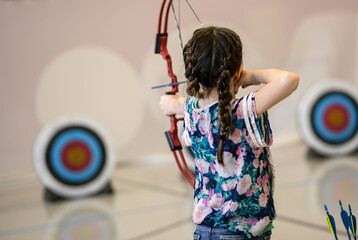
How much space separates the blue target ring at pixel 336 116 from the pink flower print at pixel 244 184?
1.88 m

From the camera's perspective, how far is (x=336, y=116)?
260 centimetres

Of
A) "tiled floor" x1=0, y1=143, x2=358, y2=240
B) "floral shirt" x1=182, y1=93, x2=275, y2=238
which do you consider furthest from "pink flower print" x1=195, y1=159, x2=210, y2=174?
"tiled floor" x1=0, y1=143, x2=358, y2=240

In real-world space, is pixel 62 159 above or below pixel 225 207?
below

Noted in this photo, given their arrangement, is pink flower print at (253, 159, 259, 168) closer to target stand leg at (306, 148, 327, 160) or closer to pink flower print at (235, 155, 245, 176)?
pink flower print at (235, 155, 245, 176)

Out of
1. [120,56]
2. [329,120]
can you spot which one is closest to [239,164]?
[329,120]

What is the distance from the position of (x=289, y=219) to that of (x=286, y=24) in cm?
187

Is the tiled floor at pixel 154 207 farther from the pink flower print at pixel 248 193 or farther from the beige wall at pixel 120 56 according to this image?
the pink flower print at pixel 248 193

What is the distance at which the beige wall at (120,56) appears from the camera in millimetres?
2492

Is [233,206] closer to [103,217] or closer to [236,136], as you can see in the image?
[236,136]

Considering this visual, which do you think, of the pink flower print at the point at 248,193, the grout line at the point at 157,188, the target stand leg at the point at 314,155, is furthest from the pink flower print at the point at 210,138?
the target stand leg at the point at 314,155

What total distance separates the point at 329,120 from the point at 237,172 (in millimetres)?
1944

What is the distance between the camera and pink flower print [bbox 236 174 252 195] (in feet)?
2.60

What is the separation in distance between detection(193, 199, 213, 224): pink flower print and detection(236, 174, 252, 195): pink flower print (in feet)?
0.23

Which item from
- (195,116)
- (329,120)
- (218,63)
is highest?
(218,63)
